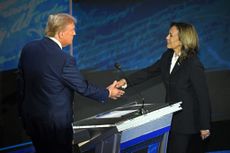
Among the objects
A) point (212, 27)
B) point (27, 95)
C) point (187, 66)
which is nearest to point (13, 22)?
point (27, 95)

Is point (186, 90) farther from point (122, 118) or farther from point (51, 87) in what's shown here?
point (51, 87)

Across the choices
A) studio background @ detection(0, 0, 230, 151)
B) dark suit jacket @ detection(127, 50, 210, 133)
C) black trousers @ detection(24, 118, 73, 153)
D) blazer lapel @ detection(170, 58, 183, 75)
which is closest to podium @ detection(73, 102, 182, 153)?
black trousers @ detection(24, 118, 73, 153)

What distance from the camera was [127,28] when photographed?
440cm

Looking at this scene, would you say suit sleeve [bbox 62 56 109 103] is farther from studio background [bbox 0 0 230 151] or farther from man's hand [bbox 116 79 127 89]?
studio background [bbox 0 0 230 151]

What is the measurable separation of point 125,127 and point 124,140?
0.47 ft

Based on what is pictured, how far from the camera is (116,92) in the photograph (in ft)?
11.4

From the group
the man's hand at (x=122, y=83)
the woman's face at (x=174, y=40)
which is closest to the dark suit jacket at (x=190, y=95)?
the woman's face at (x=174, y=40)

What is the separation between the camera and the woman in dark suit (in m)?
3.53

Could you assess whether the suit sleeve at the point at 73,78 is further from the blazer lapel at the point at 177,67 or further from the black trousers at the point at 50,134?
the blazer lapel at the point at 177,67

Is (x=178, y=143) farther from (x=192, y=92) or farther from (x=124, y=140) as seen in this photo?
(x=124, y=140)

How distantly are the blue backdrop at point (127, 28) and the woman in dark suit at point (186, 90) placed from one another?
31.3 inches

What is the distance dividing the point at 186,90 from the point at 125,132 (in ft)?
3.22

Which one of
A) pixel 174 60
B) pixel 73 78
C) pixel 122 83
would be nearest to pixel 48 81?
pixel 73 78

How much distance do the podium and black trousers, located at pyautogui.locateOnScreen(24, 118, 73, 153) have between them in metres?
0.15
